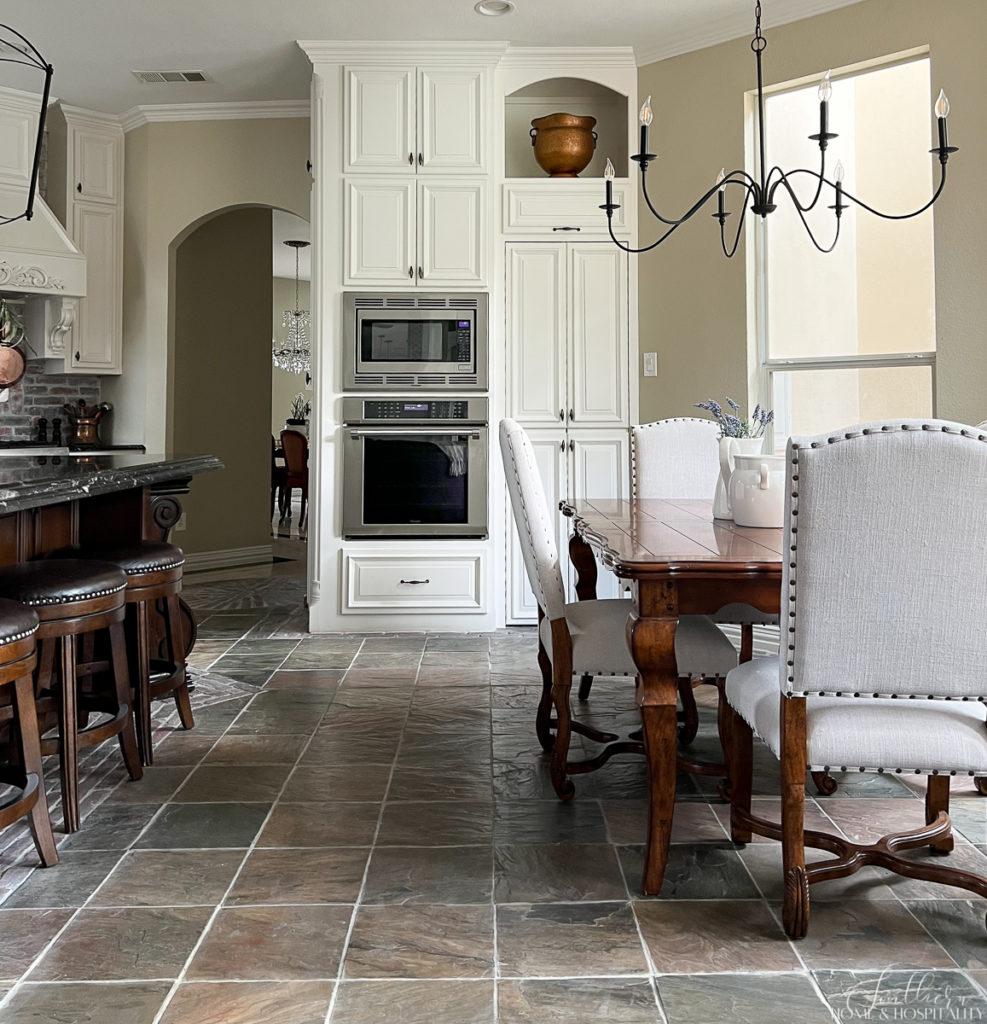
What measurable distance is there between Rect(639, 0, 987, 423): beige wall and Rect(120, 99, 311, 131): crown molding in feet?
6.87

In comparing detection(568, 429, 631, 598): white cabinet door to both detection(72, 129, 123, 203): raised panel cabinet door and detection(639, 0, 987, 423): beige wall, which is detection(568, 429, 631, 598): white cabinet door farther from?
detection(72, 129, 123, 203): raised panel cabinet door

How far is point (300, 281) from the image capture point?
13.0 m

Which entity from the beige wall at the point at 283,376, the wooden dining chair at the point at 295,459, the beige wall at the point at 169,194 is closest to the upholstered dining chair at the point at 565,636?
the beige wall at the point at 169,194

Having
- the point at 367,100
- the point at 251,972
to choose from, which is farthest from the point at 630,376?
the point at 251,972

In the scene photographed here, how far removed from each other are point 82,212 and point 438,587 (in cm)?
311

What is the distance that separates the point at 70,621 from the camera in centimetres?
229

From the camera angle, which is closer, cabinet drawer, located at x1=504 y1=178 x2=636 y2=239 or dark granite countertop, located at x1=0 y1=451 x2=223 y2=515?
dark granite countertop, located at x1=0 y1=451 x2=223 y2=515

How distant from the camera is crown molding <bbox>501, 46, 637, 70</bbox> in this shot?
4.82m

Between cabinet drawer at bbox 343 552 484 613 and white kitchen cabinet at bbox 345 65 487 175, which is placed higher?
white kitchen cabinet at bbox 345 65 487 175

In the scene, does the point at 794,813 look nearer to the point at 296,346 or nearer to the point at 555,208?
the point at 555,208

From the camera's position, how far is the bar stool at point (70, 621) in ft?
7.41

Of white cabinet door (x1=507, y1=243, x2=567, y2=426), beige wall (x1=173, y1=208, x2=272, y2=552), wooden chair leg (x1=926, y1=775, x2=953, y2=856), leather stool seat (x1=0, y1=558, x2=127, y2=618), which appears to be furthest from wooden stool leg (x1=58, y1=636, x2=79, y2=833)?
beige wall (x1=173, y1=208, x2=272, y2=552)

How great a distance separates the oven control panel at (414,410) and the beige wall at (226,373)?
7.53ft

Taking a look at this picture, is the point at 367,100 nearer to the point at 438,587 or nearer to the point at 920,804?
the point at 438,587
